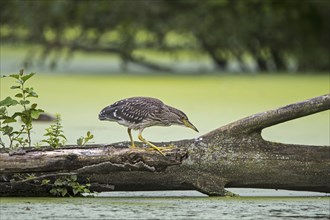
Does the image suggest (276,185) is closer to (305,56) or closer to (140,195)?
(140,195)

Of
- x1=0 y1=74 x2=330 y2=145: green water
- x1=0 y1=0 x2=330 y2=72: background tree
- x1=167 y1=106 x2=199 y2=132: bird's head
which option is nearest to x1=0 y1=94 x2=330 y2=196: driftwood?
x1=167 y1=106 x2=199 y2=132: bird's head

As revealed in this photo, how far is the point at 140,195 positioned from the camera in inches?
178

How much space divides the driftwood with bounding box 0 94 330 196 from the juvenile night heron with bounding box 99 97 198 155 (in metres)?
0.18

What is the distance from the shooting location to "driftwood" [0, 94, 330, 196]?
4.28 meters

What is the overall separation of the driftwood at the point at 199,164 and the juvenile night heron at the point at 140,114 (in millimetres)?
179

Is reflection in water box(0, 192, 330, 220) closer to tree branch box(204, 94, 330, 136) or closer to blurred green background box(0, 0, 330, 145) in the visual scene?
tree branch box(204, 94, 330, 136)

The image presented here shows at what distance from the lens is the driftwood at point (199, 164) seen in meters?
4.28

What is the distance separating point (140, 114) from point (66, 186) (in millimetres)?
511

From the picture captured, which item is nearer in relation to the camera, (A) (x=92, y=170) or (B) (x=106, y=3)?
(A) (x=92, y=170)

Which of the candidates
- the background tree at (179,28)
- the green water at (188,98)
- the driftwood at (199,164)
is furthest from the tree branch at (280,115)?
the background tree at (179,28)

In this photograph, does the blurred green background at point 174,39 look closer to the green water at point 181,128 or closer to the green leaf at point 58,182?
the green water at point 181,128

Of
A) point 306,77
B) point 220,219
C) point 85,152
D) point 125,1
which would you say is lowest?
point 220,219

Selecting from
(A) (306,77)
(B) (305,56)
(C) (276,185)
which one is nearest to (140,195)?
(C) (276,185)

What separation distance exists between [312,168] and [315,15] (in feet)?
24.0
